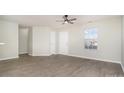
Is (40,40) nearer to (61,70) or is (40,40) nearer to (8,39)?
(8,39)

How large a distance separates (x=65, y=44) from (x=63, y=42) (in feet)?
0.96

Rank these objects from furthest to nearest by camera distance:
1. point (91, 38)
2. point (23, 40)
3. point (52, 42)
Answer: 1. point (23, 40)
2. point (52, 42)
3. point (91, 38)

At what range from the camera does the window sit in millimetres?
5906

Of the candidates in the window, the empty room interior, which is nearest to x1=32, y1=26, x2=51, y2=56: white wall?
the empty room interior

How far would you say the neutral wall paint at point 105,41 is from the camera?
5.00 metres

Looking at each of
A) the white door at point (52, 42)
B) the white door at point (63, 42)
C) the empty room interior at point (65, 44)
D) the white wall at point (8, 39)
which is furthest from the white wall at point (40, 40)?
the white wall at point (8, 39)

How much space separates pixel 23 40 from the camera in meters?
8.41

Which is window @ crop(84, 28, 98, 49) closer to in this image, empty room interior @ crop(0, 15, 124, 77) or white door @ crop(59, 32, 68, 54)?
empty room interior @ crop(0, 15, 124, 77)

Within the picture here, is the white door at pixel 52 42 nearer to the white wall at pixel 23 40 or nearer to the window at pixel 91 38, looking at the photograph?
the white wall at pixel 23 40

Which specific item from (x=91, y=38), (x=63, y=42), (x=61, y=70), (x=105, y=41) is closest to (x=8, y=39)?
(x=63, y=42)

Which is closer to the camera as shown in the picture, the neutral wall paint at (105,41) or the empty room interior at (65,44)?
the empty room interior at (65,44)
